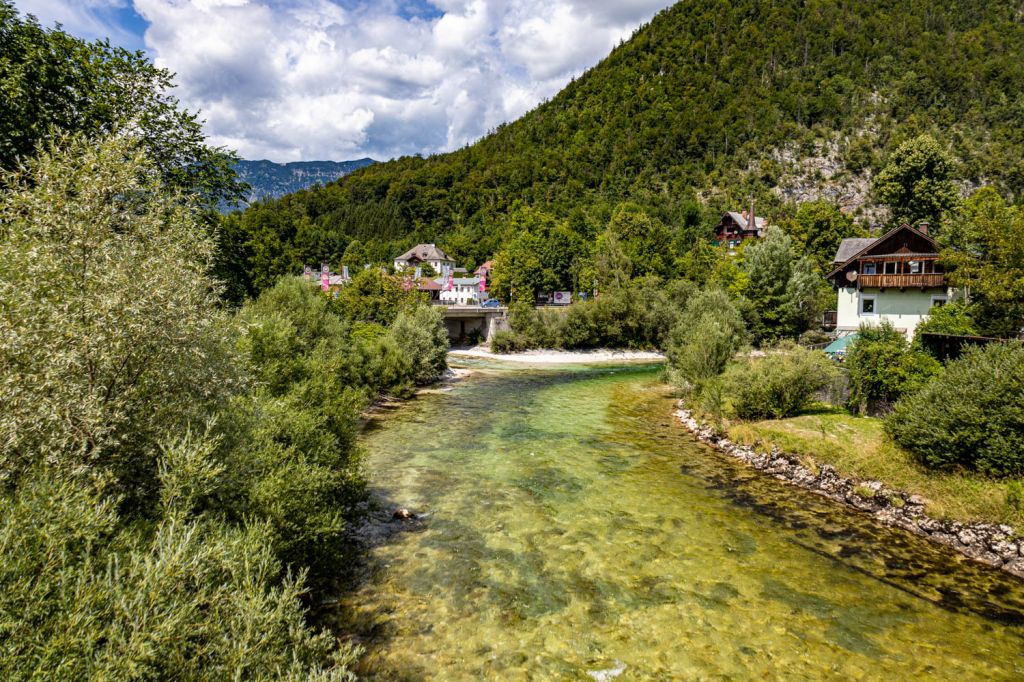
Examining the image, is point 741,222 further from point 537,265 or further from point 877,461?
point 877,461

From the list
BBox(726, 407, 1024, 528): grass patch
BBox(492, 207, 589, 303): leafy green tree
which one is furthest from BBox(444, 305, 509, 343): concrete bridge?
BBox(726, 407, 1024, 528): grass patch

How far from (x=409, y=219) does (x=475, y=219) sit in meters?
29.2

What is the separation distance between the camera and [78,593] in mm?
4789

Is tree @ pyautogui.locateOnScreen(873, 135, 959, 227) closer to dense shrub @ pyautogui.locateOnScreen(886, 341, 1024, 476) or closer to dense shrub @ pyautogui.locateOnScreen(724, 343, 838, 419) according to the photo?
dense shrub @ pyautogui.locateOnScreen(724, 343, 838, 419)

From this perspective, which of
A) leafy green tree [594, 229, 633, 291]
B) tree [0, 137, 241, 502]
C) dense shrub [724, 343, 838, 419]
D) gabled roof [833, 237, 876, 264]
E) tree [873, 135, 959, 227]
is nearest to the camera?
tree [0, 137, 241, 502]

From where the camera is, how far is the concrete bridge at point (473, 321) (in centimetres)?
6654

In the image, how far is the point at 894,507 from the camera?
16.8 metres

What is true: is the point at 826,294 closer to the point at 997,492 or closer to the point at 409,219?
the point at 997,492

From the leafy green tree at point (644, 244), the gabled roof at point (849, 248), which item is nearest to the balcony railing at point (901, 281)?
the gabled roof at point (849, 248)

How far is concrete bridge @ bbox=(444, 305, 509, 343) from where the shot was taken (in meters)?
66.5

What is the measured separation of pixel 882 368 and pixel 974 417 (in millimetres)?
7826

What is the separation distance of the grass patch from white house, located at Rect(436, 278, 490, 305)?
8152 centimetres

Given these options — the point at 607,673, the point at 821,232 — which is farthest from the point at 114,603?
the point at 821,232

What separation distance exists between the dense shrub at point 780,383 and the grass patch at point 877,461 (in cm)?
77
